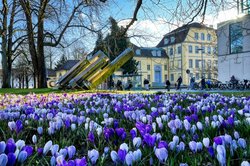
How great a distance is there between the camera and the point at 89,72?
18547mm

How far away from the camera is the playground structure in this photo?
1798cm

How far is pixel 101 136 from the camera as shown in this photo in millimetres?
2469

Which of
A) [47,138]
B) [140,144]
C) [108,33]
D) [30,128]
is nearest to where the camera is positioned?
[140,144]

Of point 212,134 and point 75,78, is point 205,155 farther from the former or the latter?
point 75,78

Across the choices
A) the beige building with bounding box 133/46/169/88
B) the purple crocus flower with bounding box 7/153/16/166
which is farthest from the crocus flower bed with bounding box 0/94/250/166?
the beige building with bounding box 133/46/169/88

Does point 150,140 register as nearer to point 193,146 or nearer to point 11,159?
point 193,146

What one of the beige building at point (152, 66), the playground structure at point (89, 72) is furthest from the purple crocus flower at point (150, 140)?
the beige building at point (152, 66)

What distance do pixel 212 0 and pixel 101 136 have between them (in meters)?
6.87

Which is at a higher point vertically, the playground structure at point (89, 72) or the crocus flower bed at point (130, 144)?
the playground structure at point (89, 72)

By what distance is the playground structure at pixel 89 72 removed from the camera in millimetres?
17984

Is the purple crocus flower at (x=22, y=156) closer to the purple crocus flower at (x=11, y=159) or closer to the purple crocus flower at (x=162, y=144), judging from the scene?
Result: the purple crocus flower at (x=11, y=159)

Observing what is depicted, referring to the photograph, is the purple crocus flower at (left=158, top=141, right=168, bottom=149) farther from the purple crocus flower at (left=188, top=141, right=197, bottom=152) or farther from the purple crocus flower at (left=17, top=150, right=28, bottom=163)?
the purple crocus flower at (left=17, top=150, right=28, bottom=163)

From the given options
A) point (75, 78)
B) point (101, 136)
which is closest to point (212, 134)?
point (101, 136)

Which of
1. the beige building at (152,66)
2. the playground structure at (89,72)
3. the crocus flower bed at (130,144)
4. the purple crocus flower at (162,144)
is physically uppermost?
the beige building at (152,66)
